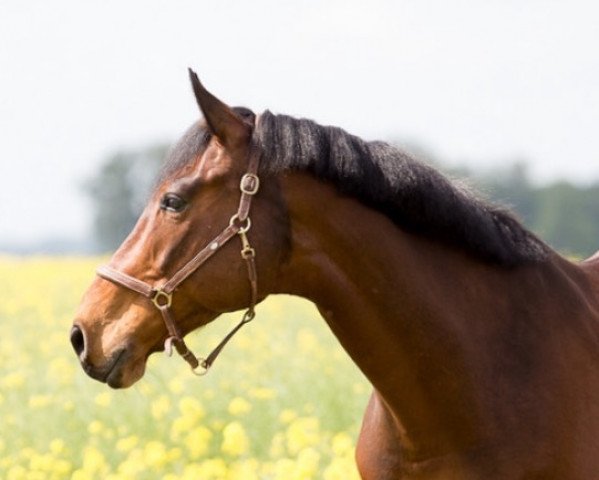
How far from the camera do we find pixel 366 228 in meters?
3.56

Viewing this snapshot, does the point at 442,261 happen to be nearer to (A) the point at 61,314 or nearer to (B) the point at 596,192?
(A) the point at 61,314

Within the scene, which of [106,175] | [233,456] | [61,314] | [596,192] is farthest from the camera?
[106,175]

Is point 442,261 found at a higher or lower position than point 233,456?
higher

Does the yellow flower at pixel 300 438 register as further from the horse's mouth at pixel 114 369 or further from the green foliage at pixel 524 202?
the green foliage at pixel 524 202

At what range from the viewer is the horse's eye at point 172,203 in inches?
138

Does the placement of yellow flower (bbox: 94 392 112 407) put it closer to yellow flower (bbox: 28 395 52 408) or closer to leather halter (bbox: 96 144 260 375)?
yellow flower (bbox: 28 395 52 408)

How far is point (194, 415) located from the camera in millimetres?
6359

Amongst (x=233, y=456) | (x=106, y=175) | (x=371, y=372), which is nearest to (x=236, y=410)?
(x=233, y=456)

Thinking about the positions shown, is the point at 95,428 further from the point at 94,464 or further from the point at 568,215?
the point at 568,215

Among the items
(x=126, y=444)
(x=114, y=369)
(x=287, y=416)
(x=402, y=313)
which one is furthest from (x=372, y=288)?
(x=287, y=416)

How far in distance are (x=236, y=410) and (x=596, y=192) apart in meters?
32.2

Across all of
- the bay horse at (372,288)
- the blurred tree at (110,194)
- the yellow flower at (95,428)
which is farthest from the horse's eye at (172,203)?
the blurred tree at (110,194)

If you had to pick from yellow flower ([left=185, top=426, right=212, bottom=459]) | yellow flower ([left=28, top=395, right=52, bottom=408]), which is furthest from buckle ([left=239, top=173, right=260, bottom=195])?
yellow flower ([left=28, top=395, right=52, bottom=408])

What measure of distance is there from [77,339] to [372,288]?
36.9 inches
